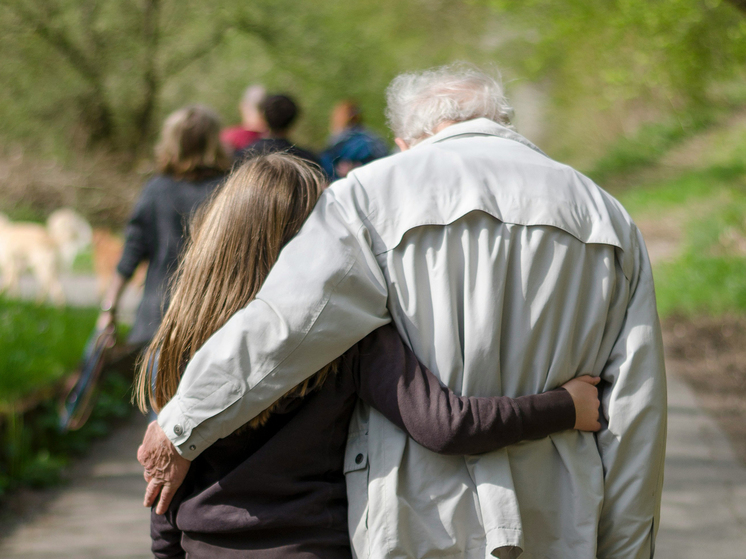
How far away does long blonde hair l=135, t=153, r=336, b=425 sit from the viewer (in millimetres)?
1748

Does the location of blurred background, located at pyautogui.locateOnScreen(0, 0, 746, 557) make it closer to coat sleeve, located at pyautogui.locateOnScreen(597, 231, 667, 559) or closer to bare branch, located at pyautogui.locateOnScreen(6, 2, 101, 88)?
bare branch, located at pyautogui.locateOnScreen(6, 2, 101, 88)

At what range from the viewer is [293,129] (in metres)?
6.26

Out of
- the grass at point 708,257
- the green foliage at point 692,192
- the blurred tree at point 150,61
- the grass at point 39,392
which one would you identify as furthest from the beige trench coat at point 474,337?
the blurred tree at point 150,61

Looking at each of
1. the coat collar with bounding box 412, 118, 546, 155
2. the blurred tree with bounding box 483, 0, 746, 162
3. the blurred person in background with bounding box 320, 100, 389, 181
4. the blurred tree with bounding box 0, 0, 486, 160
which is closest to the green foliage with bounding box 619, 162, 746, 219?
the blurred tree with bounding box 483, 0, 746, 162

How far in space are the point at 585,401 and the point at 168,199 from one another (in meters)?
2.48

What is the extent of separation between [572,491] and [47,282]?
7.19m

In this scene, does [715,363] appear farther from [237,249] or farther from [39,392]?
[237,249]

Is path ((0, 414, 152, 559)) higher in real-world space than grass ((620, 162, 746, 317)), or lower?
lower

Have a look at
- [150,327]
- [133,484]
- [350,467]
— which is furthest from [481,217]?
[133,484]

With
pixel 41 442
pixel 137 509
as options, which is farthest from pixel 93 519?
pixel 41 442

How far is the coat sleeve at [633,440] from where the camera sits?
1778 millimetres

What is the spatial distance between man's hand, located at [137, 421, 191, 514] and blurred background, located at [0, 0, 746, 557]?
199 centimetres

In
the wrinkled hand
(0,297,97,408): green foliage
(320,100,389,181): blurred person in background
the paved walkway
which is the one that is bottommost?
the paved walkway

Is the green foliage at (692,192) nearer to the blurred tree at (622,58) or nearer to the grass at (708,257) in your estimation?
the grass at (708,257)
